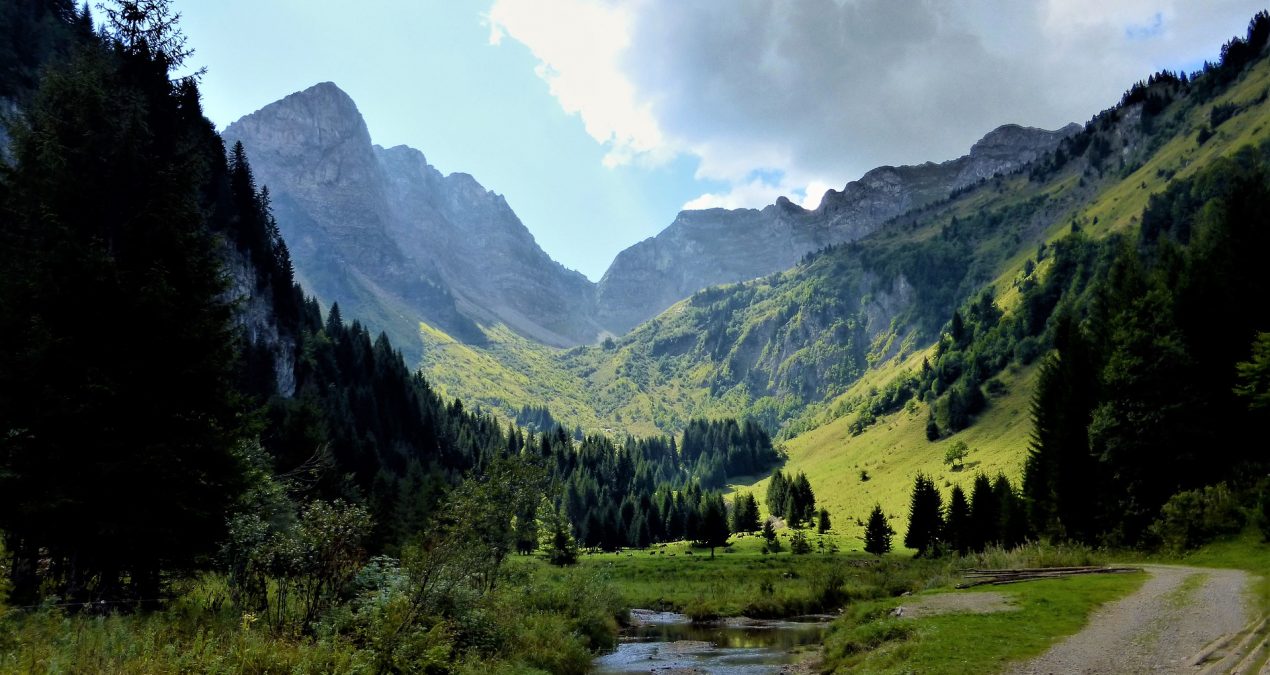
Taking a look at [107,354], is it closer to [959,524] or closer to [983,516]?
[983,516]

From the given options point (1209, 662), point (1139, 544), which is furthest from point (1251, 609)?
point (1139, 544)

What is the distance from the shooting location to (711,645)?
4688cm

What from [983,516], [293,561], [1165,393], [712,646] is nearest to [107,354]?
[293,561]

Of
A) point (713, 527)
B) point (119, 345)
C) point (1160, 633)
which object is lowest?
point (713, 527)

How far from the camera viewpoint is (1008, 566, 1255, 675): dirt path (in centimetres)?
1580

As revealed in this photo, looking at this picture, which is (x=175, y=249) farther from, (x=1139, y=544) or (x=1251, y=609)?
(x=1139, y=544)

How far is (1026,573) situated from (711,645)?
21618 millimetres

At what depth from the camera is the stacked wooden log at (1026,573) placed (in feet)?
111

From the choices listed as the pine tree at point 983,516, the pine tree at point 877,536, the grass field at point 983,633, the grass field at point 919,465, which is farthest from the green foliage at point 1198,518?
the grass field at point 919,465

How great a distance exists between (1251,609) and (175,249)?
34.5 metres

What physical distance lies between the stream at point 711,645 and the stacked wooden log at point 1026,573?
11026mm

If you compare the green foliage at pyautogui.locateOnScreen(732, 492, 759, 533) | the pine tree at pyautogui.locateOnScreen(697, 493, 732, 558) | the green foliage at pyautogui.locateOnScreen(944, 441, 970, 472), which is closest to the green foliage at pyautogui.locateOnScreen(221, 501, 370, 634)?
the pine tree at pyautogui.locateOnScreen(697, 493, 732, 558)

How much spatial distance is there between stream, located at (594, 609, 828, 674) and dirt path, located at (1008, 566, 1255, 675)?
17.4 metres

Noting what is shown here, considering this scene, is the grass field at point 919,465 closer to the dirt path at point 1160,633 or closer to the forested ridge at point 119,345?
the dirt path at point 1160,633
